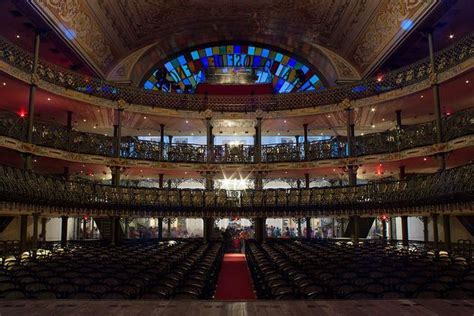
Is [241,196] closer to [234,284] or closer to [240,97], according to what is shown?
→ [240,97]

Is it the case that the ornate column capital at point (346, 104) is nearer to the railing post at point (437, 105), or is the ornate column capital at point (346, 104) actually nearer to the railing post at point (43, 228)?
the railing post at point (437, 105)

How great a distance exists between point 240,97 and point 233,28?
7366mm

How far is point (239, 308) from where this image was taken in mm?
4809

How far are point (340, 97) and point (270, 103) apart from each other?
4.99 m

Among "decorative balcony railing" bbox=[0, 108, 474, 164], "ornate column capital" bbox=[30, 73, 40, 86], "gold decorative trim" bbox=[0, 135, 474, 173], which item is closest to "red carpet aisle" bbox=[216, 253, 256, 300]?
"gold decorative trim" bbox=[0, 135, 474, 173]

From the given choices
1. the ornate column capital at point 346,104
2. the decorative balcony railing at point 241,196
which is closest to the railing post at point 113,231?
the decorative balcony railing at point 241,196

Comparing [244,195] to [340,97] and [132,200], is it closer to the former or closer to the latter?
[132,200]

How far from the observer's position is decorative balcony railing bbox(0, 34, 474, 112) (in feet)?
66.1

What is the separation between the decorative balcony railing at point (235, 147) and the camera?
20.6 metres

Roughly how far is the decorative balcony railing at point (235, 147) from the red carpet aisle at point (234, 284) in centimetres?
1104

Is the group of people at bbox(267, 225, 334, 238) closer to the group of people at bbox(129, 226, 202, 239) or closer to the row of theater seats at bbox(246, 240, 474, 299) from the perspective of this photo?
the group of people at bbox(129, 226, 202, 239)

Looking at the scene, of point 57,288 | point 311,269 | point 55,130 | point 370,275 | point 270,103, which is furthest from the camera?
point 270,103

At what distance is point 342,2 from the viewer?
26.6 meters

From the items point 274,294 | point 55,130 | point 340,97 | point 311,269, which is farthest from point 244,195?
point 274,294
